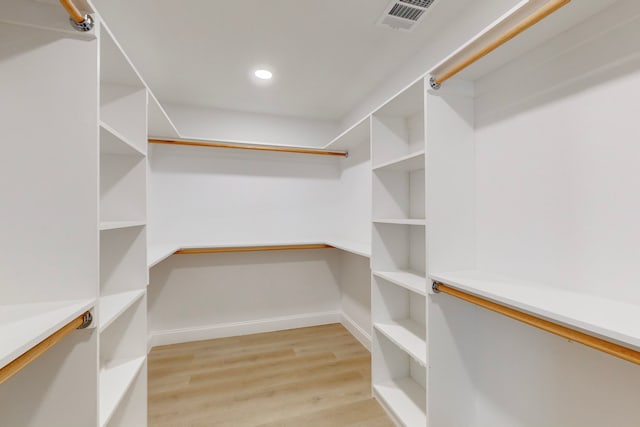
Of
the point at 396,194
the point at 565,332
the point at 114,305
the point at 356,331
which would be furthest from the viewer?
the point at 356,331

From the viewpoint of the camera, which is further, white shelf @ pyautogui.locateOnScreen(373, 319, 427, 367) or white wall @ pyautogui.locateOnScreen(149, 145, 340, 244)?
white wall @ pyautogui.locateOnScreen(149, 145, 340, 244)

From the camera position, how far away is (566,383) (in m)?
1.07

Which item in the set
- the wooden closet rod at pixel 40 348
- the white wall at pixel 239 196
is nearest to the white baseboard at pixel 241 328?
the white wall at pixel 239 196

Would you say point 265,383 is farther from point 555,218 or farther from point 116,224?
point 555,218

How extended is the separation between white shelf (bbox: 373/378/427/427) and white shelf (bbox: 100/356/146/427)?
4.84 ft

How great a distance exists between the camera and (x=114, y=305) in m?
1.25

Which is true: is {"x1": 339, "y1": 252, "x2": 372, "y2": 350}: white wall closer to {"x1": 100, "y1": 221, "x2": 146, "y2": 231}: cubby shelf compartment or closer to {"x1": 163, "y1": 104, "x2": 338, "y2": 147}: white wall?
{"x1": 163, "y1": 104, "x2": 338, "y2": 147}: white wall

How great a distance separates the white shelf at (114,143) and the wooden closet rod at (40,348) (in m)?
0.69

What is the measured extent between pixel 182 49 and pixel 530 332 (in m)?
2.60

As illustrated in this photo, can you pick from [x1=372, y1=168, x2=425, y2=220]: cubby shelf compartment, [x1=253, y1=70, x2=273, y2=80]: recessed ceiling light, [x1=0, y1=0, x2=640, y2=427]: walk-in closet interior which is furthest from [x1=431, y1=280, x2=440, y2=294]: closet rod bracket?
[x1=253, y1=70, x2=273, y2=80]: recessed ceiling light

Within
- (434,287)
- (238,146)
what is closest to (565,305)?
(434,287)

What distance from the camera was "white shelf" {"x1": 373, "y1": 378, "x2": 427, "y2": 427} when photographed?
1591 mm

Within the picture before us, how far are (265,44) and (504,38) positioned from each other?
1401 millimetres

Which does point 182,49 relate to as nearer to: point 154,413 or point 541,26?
point 541,26
